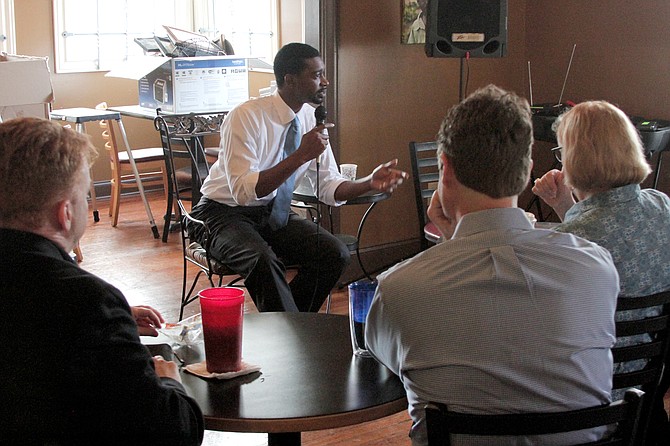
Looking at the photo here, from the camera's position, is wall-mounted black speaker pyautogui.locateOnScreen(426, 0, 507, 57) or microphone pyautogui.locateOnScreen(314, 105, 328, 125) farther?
wall-mounted black speaker pyautogui.locateOnScreen(426, 0, 507, 57)

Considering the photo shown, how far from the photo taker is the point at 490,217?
4.93ft

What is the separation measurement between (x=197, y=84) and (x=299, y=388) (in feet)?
14.1

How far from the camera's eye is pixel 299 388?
1.69 meters

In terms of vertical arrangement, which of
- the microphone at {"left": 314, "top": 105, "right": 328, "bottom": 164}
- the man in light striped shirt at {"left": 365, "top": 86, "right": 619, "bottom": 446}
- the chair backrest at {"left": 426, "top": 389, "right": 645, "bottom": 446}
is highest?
the microphone at {"left": 314, "top": 105, "right": 328, "bottom": 164}

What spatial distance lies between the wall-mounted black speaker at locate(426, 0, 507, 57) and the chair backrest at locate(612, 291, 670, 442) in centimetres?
278

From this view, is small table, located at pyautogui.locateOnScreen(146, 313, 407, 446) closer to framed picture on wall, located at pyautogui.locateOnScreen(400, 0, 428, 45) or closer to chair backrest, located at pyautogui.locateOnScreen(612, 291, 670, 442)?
chair backrest, located at pyautogui.locateOnScreen(612, 291, 670, 442)

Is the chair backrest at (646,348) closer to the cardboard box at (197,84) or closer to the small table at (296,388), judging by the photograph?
the small table at (296,388)

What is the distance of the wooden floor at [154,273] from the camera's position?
3.07 metres

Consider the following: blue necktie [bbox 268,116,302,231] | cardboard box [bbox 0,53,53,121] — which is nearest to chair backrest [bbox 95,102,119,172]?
cardboard box [bbox 0,53,53,121]

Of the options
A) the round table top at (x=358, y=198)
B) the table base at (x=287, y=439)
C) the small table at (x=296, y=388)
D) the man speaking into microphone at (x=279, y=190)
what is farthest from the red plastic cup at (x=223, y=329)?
the round table top at (x=358, y=198)

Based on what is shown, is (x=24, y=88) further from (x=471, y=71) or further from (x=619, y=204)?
(x=619, y=204)

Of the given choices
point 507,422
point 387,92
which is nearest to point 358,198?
point 387,92

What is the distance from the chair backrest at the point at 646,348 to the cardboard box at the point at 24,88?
127 inches

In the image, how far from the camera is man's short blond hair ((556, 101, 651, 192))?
2.05 m
